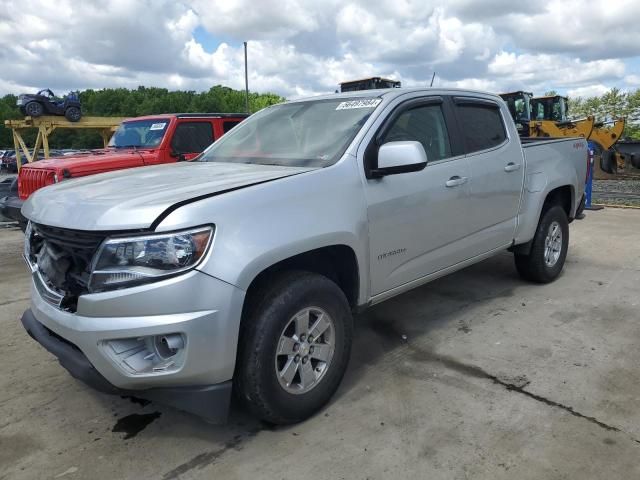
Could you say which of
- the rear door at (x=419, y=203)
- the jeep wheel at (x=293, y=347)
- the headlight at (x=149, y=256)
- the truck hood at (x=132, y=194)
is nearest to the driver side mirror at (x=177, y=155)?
the truck hood at (x=132, y=194)

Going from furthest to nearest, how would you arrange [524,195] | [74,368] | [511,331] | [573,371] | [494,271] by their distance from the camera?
[494,271], [524,195], [511,331], [573,371], [74,368]

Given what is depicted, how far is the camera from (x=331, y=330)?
2.96m

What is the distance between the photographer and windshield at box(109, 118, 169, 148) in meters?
7.94

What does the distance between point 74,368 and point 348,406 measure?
148 centimetres

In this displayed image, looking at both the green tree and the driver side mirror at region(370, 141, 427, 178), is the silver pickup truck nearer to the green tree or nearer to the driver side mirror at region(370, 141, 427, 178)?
the driver side mirror at region(370, 141, 427, 178)

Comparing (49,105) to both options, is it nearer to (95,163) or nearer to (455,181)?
(95,163)

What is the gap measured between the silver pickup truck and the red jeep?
11.4 ft

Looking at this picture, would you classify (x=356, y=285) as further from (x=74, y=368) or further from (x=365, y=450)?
(x=74, y=368)

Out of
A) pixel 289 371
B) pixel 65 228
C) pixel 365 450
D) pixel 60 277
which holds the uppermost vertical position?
pixel 65 228

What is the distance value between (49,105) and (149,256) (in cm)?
1681

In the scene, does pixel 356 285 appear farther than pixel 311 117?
No

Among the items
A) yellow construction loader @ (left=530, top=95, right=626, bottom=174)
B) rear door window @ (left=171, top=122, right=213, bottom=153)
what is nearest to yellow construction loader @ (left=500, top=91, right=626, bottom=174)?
yellow construction loader @ (left=530, top=95, right=626, bottom=174)

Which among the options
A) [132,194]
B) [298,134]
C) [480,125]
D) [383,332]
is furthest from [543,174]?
[132,194]

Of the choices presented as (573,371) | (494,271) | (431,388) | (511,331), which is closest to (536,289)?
(494,271)
